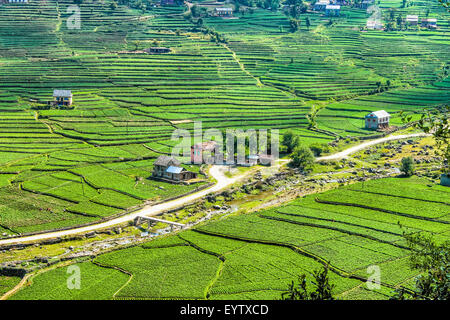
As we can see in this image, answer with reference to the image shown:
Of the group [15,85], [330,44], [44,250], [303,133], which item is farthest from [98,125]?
[330,44]

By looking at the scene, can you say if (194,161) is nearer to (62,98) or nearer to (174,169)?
(174,169)

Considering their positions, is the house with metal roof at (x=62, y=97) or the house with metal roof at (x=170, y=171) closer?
the house with metal roof at (x=170, y=171)

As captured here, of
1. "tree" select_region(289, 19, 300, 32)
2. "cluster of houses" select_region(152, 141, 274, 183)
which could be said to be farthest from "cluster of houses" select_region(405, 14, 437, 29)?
"cluster of houses" select_region(152, 141, 274, 183)

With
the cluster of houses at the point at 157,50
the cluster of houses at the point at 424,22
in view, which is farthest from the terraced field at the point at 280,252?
the cluster of houses at the point at 424,22

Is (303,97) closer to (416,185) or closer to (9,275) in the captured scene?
(416,185)

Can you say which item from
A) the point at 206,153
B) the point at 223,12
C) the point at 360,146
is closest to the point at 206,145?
the point at 206,153

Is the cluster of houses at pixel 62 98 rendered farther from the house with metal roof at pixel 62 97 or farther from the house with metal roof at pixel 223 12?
the house with metal roof at pixel 223 12
